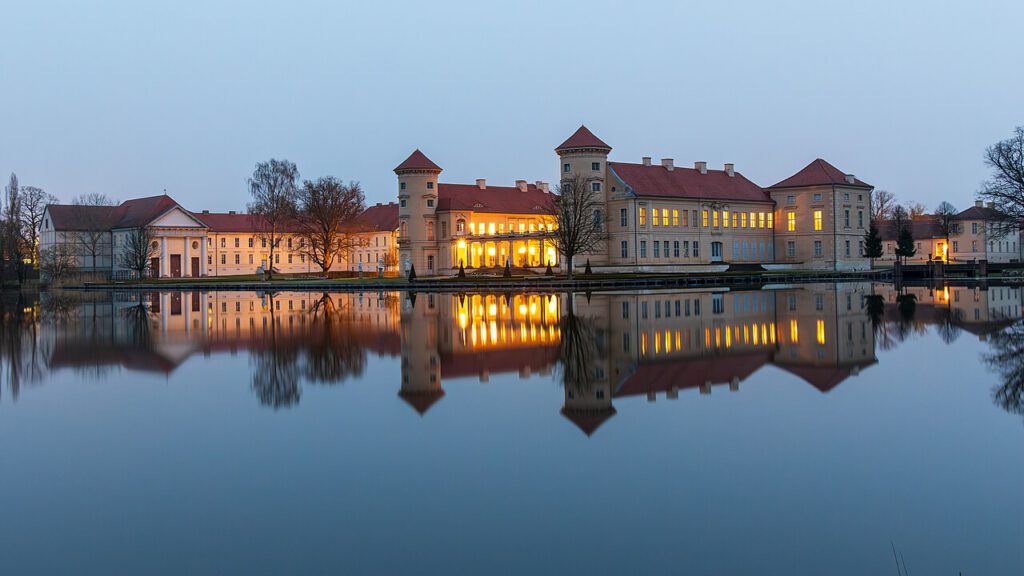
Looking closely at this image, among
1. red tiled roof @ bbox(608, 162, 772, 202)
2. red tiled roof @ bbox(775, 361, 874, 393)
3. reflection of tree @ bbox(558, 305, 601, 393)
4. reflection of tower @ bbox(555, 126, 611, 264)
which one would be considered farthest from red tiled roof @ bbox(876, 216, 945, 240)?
red tiled roof @ bbox(775, 361, 874, 393)

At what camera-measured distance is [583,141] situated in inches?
2926

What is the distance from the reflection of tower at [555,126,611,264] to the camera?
74.0 metres

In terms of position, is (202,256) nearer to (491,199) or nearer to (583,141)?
(491,199)

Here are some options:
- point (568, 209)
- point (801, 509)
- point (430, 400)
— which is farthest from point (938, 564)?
point (568, 209)

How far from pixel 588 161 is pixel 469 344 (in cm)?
5383

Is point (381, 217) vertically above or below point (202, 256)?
above

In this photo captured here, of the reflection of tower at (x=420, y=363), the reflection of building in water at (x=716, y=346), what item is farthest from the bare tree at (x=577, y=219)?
the reflection of tower at (x=420, y=363)

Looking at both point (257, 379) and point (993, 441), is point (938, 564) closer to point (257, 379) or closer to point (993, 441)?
point (993, 441)

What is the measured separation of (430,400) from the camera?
14.1 metres

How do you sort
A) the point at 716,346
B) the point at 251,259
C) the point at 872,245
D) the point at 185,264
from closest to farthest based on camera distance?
the point at 716,346 → the point at 872,245 → the point at 185,264 → the point at 251,259

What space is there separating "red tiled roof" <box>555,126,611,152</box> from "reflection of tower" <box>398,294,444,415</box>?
142ft

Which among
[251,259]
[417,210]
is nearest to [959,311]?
[417,210]

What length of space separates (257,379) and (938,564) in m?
12.5

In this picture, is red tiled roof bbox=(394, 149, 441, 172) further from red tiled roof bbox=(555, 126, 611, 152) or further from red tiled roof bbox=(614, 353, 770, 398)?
red tiled roof bbox=(614, 353, 770, 398)
